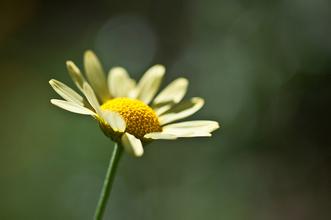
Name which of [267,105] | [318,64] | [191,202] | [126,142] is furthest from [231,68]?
[126,142]

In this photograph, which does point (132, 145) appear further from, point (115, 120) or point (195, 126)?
point (195, 126)

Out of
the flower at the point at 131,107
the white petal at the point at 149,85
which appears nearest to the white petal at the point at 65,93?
the flower at the point at 131,107

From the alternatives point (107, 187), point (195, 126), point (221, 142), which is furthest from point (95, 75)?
point (221, 142)

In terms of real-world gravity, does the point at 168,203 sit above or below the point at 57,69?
below

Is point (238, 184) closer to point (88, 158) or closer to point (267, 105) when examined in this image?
point (267, 105)

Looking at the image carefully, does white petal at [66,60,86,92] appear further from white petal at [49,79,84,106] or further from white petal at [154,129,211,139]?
white petal at [154,129,211,139]

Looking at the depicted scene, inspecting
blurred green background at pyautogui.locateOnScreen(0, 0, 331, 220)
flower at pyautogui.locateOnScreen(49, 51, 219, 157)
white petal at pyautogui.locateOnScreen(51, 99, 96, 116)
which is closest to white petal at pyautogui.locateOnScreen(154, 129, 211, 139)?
flower at pyautogui.locateOnScreen(49, 51, 219, 157)
